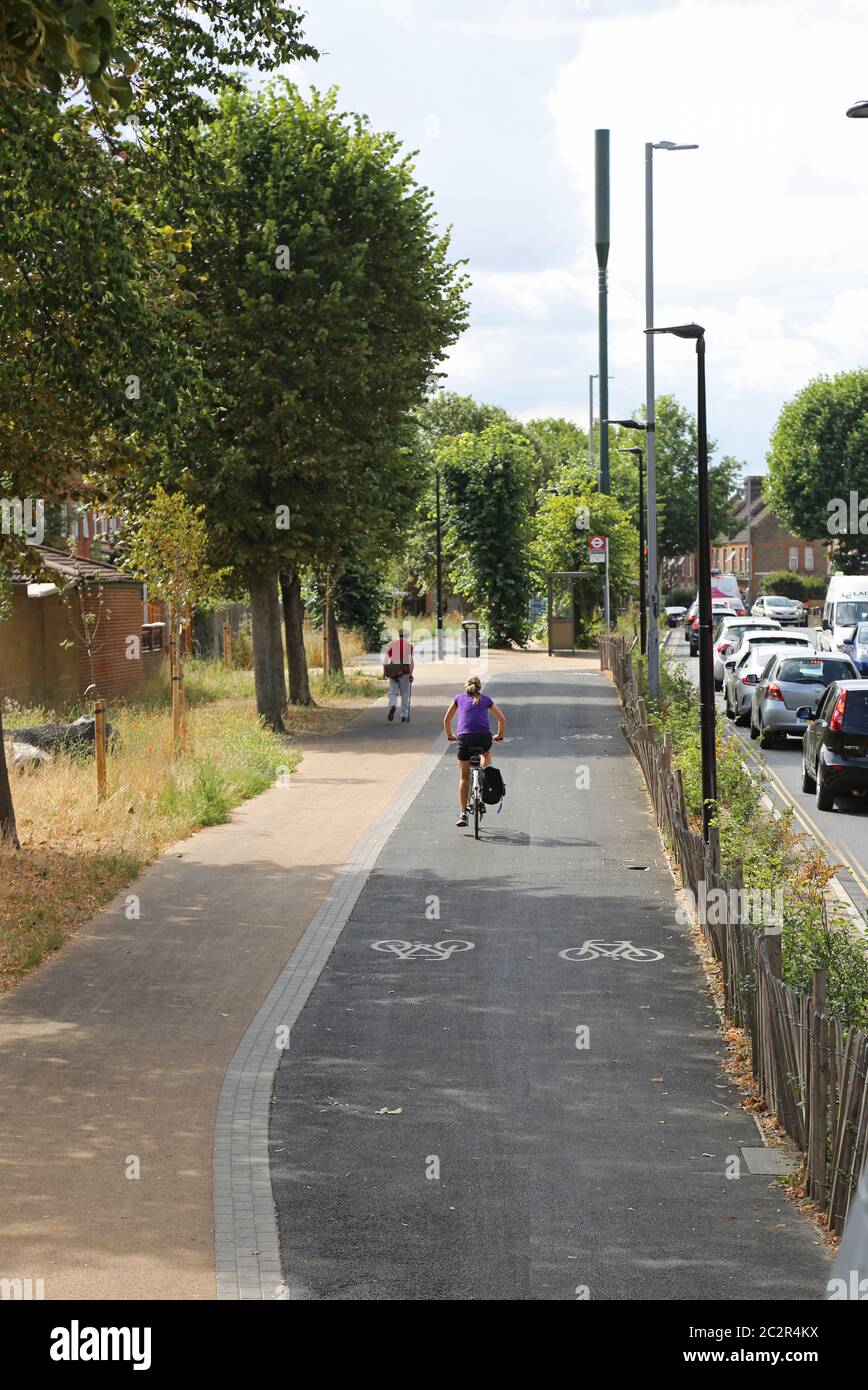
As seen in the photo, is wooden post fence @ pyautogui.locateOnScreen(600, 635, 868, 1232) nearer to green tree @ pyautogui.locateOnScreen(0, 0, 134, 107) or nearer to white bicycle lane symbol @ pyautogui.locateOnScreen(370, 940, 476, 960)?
white bicycle lane symbol @ pyautogui.locateOnScreen(370, 940, 476, 960)

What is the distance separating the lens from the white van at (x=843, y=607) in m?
43.9

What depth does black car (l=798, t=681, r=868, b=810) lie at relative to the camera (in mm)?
18609

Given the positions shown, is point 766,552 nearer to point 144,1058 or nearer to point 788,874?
point 788,874

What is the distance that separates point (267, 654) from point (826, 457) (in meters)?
60.9

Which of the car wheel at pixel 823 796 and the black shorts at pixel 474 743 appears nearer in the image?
the black shorts at pixel 474 743

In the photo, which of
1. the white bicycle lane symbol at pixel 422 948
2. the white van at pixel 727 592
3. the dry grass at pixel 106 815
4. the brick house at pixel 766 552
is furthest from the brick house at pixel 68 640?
the brick house at pixel 766 552

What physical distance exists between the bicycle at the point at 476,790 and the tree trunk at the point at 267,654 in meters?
12.2

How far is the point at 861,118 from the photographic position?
11.3 metres

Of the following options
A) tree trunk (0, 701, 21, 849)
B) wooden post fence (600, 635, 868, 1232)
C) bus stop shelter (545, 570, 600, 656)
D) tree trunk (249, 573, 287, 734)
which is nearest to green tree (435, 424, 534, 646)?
bus stop shelter (545, 570, 600, 656)

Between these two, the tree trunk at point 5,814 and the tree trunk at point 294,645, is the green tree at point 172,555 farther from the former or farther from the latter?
the tree trunk at point 294,645

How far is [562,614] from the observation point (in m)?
52.6

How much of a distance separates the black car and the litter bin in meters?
34.0

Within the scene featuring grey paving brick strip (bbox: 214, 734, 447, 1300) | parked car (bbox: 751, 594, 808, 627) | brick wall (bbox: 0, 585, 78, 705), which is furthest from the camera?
parked car (bbox: 751, 594, 808, 627)
